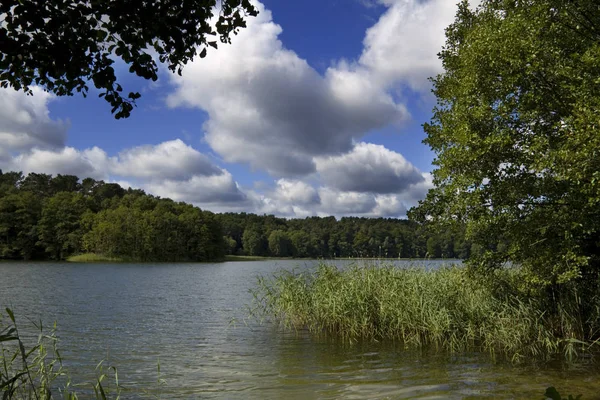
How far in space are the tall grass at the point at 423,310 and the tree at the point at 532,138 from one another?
1398 millimetres

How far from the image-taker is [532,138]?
34.0 feet

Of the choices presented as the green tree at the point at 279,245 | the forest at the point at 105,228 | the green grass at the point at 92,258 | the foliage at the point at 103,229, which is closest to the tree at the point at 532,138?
the forest at the point at 105,228

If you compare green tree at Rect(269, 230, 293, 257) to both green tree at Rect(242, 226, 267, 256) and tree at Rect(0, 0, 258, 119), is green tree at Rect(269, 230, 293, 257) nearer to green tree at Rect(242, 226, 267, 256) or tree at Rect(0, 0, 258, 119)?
green tree at Rect(242, 226, 267, 256)

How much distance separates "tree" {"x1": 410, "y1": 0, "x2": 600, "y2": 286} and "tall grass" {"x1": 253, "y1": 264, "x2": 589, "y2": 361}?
4.59 ft

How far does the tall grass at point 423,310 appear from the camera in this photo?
38.2 feet

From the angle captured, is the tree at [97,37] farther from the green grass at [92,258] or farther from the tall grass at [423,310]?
the green grass at [92,258]

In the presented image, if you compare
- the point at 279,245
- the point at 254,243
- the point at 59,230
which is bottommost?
the point at 279,245

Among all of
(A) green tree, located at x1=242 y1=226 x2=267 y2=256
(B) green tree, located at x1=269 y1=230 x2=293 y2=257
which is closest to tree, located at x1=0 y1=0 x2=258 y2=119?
(B) green tree, located at x1=269 y1=230 x2=293 y2=257

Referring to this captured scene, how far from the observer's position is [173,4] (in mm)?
4906

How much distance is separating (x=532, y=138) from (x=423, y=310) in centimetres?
538

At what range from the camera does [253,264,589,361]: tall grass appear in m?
11.7

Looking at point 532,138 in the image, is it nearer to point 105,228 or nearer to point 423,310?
point 423,310

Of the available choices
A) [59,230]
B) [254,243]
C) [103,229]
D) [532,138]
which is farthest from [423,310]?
[254,243]

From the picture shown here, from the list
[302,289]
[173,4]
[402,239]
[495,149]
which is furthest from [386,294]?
[402,239]
